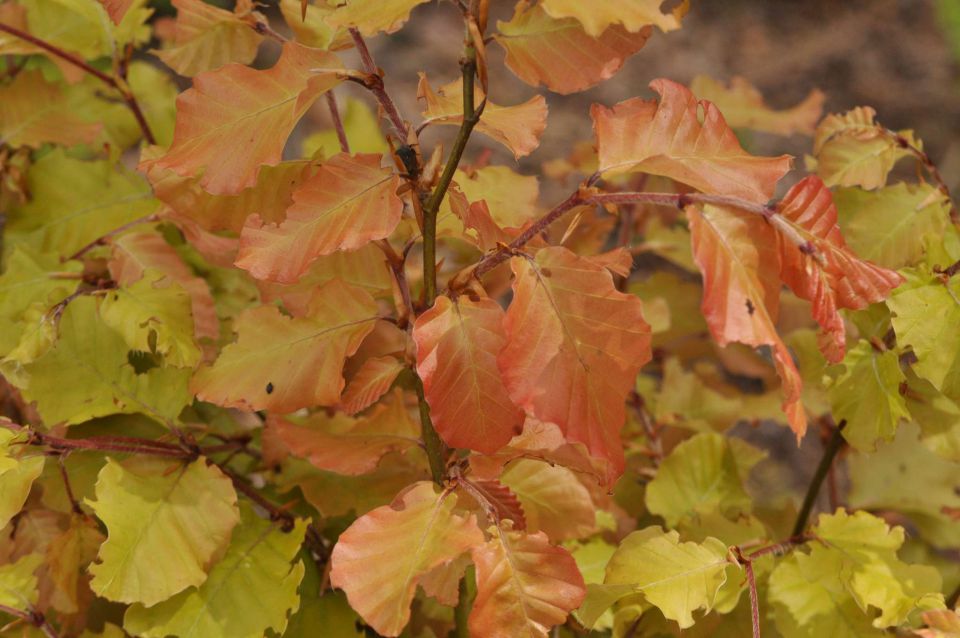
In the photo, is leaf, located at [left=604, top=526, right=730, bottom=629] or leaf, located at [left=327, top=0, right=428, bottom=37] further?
leaf, located at [left=604, top=526, right=730, bottom=629]

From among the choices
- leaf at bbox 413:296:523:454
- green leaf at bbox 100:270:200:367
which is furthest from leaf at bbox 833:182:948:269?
green leaf at bbox 100:270:200:367

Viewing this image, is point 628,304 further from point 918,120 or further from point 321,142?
point 918,120

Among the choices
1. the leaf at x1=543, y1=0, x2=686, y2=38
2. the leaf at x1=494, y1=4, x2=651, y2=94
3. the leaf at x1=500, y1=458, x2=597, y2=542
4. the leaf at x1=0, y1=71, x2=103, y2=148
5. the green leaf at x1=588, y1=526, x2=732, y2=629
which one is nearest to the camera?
the leaf at x1=543, y1=0, x2=686, y2=38

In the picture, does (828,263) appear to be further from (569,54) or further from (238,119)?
(238,119)

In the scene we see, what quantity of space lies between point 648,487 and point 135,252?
0.64 m

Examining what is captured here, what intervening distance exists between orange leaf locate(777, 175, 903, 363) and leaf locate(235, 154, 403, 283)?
0.30m

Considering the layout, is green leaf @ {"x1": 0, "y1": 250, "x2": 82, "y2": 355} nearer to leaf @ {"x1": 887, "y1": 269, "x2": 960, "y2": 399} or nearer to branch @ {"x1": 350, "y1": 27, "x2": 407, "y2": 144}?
branch @ {"x1": 350, "y1": 27, "x2": 407, "y2": 144}

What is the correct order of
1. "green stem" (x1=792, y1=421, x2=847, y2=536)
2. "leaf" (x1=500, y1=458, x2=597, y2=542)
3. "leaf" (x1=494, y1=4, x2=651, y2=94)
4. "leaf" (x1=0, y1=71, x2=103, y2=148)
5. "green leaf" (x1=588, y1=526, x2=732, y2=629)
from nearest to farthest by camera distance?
1. "leaf" (x1=494, y1=4, x2=651, y2=94)
2. "green leaf" (x1=588, y1=526, x2=732, y2=629)
3. "leaf" (x1=500, y1=458, x2=597, y2=542)
4. "green stem" (x1=792, y1=421, x2=847, y2=536)
5. "leaf" (x1=0, y1=71, x2=103, y2=148)

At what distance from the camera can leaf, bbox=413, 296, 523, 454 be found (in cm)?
67

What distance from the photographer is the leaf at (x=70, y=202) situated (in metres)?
1.15

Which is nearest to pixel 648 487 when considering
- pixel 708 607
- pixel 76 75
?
pixel 708 607

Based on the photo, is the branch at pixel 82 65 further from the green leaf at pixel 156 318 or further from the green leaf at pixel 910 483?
the green leaf at pixel 910 483

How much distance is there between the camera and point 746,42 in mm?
3416

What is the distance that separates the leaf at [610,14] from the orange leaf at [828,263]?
17 cm
